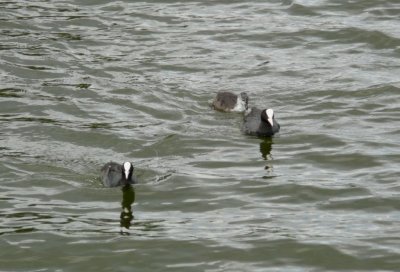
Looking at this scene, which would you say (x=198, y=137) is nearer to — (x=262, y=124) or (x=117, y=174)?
(x=262, y=124)

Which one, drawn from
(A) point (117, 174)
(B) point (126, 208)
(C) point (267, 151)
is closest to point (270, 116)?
(C) point (267, 151)

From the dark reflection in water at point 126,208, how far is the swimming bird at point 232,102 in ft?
12.0

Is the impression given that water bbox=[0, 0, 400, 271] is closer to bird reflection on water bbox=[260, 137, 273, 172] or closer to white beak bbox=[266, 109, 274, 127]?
bird reflection on water bbox=[260, 137, 273, 172]

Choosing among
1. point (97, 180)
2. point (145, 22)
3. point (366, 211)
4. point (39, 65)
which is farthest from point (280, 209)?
point (145, 22)

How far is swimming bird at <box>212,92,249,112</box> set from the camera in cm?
1767

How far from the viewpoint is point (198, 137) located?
16594 millimetres

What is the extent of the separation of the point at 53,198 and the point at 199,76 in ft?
20.0

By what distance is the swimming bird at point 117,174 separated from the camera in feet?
46.6

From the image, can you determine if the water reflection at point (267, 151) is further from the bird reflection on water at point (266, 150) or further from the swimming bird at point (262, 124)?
the swimming bird at point (262, 124)

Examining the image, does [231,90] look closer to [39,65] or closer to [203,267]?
[39,65]

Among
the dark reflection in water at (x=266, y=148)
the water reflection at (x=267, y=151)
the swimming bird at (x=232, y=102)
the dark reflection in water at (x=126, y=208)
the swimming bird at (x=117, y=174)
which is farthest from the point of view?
the swimming bird at (x=232, y=102)

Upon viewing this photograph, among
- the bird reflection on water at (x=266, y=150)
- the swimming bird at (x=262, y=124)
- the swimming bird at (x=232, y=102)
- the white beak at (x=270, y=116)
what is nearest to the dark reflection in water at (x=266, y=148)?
the bird reflection on water at (x=266, y=150)

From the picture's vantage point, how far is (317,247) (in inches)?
497

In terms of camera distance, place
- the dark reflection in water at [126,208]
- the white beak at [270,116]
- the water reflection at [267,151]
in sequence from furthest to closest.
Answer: the white beak at [270,116]
the water reflection at [267,151]
the dark reflection in water at [126,208]
